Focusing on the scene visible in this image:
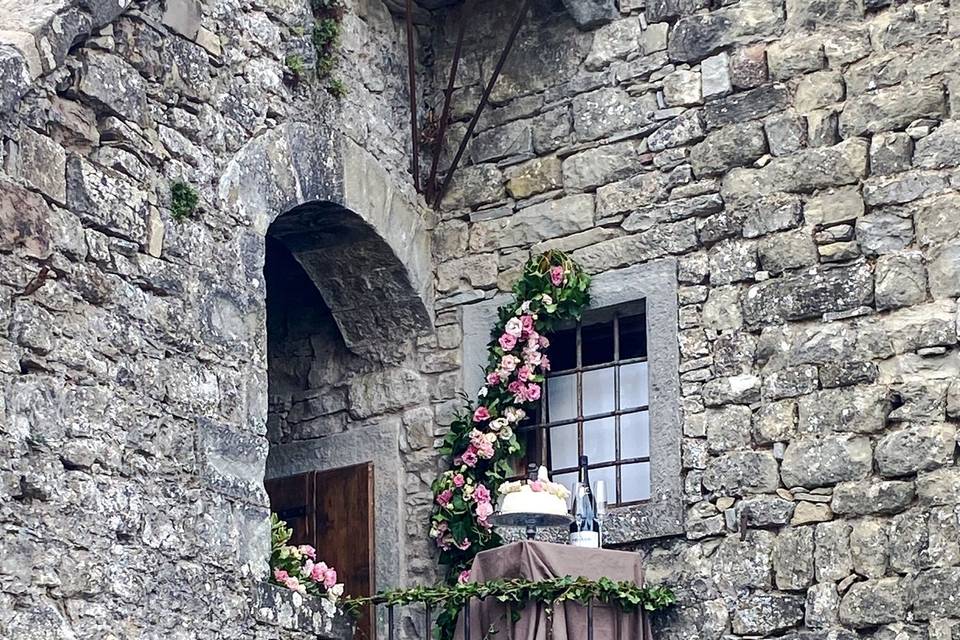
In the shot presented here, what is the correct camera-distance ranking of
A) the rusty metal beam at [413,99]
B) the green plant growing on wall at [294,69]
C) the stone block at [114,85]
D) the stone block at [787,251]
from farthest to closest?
the rusty metal beam at [413,99] < the green plant growing on wall at [294,69] < the stone block at [787,251] < the stone block at [114,85]

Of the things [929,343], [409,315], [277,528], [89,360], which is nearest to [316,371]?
[409,315]

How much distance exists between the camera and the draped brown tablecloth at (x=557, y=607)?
734 centimetres

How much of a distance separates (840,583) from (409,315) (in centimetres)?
225

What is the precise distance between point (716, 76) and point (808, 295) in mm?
1016

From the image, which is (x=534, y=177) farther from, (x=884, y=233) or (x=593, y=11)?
(x=884, y=233)

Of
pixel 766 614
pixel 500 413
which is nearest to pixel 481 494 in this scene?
pixel 500 413

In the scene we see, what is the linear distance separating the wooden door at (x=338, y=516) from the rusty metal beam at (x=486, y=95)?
124 centimetres

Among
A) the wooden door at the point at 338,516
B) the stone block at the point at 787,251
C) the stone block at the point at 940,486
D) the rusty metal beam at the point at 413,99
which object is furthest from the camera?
the rusty metal beam at the point at 413,99

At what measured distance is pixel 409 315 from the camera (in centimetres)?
850

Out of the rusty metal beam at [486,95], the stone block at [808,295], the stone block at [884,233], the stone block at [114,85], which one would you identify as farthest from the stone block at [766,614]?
the stone block at [114,85]

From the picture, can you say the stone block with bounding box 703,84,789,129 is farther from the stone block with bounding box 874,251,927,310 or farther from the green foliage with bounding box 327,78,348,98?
the green foliage with bounding box 327,78,348,98

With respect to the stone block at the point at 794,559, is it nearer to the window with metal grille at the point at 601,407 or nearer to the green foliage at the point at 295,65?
the window with metal grille at the point at 601,407

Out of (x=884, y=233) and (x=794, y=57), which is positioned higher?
(x=794, y=57)

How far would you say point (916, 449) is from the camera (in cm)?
714
